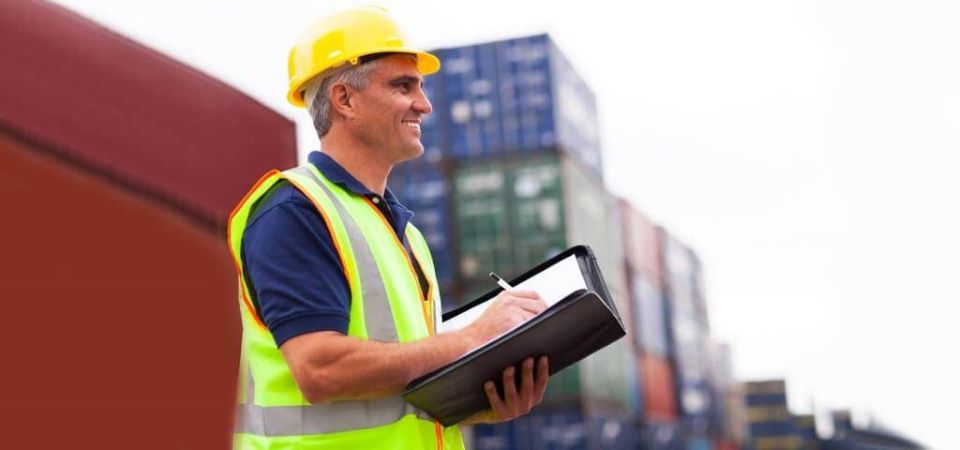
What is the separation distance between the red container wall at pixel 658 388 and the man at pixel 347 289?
2906cm

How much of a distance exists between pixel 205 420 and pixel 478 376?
480 cm

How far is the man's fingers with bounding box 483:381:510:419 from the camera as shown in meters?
1.65

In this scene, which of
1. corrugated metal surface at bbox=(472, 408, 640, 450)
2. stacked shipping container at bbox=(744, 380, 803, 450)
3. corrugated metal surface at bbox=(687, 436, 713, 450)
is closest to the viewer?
corrugated metal surface at bbox=(472, 408, 640, 450)

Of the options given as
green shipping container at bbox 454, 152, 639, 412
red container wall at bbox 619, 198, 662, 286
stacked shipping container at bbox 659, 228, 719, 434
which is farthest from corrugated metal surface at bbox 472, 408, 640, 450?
stacked shipping container at bbox 659, 228, 719, 434

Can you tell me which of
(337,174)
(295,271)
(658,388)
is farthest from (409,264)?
(658,388)

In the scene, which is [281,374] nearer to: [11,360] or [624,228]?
[11,360]

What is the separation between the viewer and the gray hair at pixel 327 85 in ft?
6.06

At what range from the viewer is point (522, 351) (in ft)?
5.32

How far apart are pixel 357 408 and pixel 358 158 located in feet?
1.49

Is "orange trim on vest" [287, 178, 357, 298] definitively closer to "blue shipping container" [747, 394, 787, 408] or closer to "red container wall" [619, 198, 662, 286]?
"red container wall" [619, 198, 662, 286]

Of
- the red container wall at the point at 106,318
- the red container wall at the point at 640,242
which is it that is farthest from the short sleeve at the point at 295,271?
the red container wall at the point at 640,242

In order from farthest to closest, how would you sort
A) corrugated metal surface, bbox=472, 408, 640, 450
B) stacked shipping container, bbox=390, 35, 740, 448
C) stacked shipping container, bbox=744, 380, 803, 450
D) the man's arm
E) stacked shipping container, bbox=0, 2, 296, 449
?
stacked shipping container, bbox=744, 380, 803, 450, stacked shipping container, bbox=390, 35, 740, 448, corrugated metal surface, bbox=472, 408, 640, 450, stacked shipping container, bbox=0, 2, 296, 449, the man's arm

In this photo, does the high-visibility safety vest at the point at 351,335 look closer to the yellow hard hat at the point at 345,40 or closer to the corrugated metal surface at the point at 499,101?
the yellow hard hat at the point at 345,40

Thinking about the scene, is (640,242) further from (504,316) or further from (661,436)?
(504,316)
